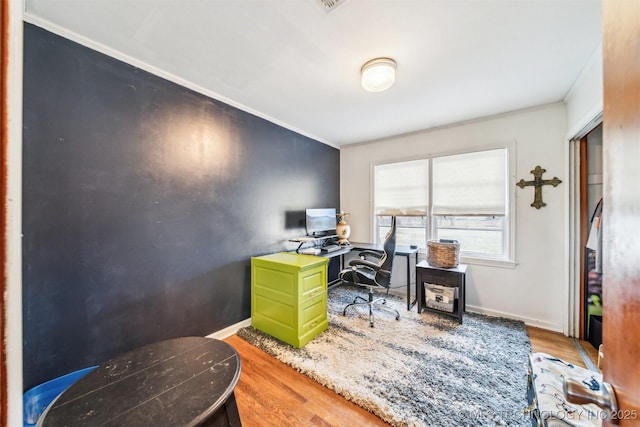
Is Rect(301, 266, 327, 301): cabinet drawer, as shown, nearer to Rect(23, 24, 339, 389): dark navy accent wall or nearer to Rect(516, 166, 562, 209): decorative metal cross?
Rect(23, 24, 339, 389): dark navy accent wall

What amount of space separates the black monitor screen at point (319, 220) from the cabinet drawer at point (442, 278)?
1417 millimetres

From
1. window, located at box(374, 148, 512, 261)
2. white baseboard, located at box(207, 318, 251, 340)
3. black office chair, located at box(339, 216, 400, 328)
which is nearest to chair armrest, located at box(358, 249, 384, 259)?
black office chair, located at box(339, 216, 400, 328)

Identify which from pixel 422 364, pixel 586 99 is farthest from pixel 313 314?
pixel 586 99

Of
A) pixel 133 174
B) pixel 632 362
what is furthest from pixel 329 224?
pixel 632 362

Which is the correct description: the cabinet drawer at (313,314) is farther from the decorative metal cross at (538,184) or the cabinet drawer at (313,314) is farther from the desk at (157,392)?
the decorative metal cross at (538,184)

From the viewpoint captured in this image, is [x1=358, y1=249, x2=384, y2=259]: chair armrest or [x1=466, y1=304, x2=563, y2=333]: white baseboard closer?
[x1=466, y1=304, x2=563, y2=333]: white baseboard

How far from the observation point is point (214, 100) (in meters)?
2.35

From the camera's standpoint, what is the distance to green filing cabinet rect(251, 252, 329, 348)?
2.20 metres

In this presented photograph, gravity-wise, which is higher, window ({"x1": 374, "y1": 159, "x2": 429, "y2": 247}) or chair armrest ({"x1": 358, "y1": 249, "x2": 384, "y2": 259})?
window ({"x1": 374, "y1": 159, "x2": 429, "y2": 247})

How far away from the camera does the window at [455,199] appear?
2.91 m

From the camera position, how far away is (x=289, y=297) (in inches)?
88.5

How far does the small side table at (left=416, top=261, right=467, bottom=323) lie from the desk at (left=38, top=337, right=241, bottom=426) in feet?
7.75

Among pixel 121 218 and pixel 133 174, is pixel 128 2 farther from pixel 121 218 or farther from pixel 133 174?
pixel 121 218

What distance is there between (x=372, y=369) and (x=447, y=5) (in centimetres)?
254
